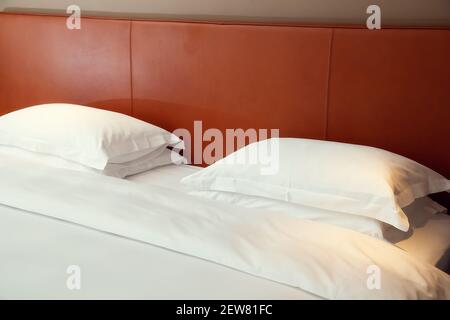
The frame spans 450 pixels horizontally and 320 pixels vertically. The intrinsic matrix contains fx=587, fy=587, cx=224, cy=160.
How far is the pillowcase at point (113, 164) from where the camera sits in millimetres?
2320

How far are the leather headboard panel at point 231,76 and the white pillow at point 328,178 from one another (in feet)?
0.97

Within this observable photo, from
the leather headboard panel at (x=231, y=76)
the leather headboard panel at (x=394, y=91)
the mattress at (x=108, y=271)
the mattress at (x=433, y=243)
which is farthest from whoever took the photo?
the leather headboard panel at (x=231, y=76)

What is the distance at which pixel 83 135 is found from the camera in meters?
2.33

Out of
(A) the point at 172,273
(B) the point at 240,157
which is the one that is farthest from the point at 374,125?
(A) the point at 172,273

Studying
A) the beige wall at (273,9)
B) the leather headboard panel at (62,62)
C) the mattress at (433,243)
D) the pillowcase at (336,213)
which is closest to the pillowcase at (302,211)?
the pillowcase at (336,213)

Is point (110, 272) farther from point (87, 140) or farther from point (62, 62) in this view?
point (62, 62)

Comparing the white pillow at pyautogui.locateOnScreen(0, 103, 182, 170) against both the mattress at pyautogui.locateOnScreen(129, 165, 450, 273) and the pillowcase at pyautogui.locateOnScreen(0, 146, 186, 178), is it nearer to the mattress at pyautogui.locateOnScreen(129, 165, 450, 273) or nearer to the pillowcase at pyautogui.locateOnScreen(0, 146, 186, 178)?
the pillowcase at pyautogui.locateOnScreen(0, 146, 186, 178)

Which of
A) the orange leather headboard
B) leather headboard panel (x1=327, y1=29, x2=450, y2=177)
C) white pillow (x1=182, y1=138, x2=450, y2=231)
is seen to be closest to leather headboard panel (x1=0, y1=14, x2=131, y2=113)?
→ the orange leather headboard

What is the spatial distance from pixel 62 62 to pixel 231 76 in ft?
3.00

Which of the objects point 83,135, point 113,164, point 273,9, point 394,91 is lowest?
point 113,164

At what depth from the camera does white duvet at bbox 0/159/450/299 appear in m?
1.37

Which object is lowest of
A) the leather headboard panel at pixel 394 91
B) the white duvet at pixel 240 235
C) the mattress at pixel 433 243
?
the mattress at pixel 433 243

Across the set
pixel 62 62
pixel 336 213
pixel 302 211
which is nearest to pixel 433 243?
pixel 336 213

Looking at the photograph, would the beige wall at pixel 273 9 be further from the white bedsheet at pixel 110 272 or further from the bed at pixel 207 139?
the white bedsheet at pixel 110 272
